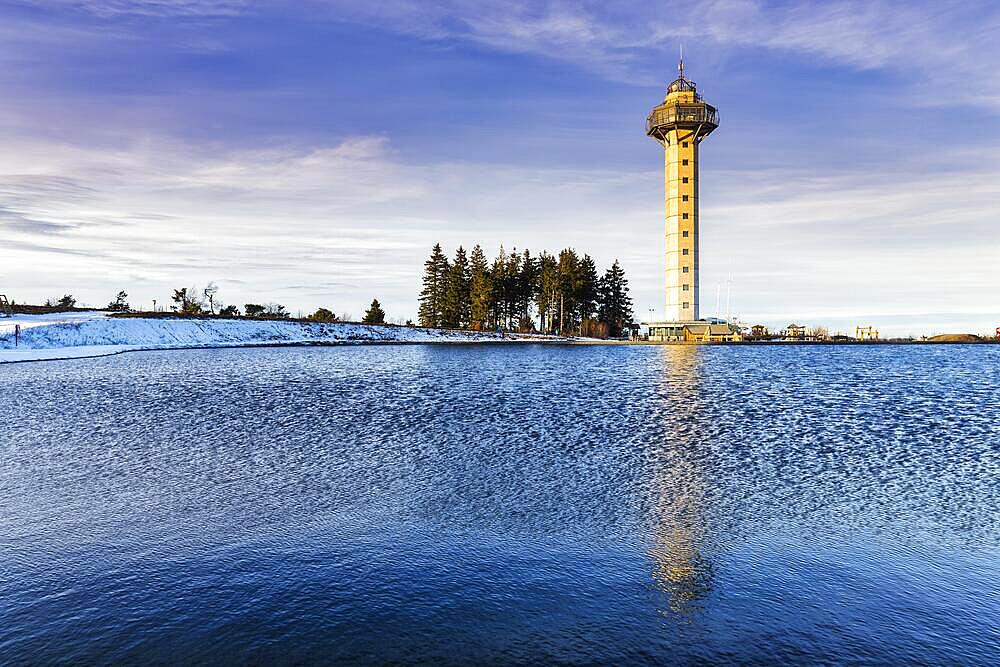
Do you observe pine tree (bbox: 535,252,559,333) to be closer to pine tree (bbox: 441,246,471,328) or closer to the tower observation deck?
pine tree (bbox: 441,246,471,328)

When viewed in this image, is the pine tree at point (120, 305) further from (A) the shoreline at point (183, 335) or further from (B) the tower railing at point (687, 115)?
(B) the tower railing at point (687, 115)

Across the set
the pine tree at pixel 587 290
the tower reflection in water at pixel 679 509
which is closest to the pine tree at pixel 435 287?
the pine tree at pixel 587 290

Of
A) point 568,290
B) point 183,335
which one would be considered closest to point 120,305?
point 183,335

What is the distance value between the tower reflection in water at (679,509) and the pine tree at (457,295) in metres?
99.9

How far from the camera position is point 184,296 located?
95562mm

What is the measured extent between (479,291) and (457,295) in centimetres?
420

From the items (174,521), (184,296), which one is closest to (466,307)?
(184,296)

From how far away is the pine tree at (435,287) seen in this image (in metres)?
125

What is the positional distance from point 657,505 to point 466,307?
116 m

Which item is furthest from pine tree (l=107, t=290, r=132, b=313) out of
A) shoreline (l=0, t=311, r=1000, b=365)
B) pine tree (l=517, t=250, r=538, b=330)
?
pine tree (l=517, t=250, r=538, b=330)

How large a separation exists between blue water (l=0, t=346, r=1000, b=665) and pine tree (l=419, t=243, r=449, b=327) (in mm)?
104837

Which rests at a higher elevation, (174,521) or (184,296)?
(184,296)

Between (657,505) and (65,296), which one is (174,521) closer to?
(657,505)

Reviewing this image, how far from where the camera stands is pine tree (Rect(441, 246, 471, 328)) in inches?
4818
